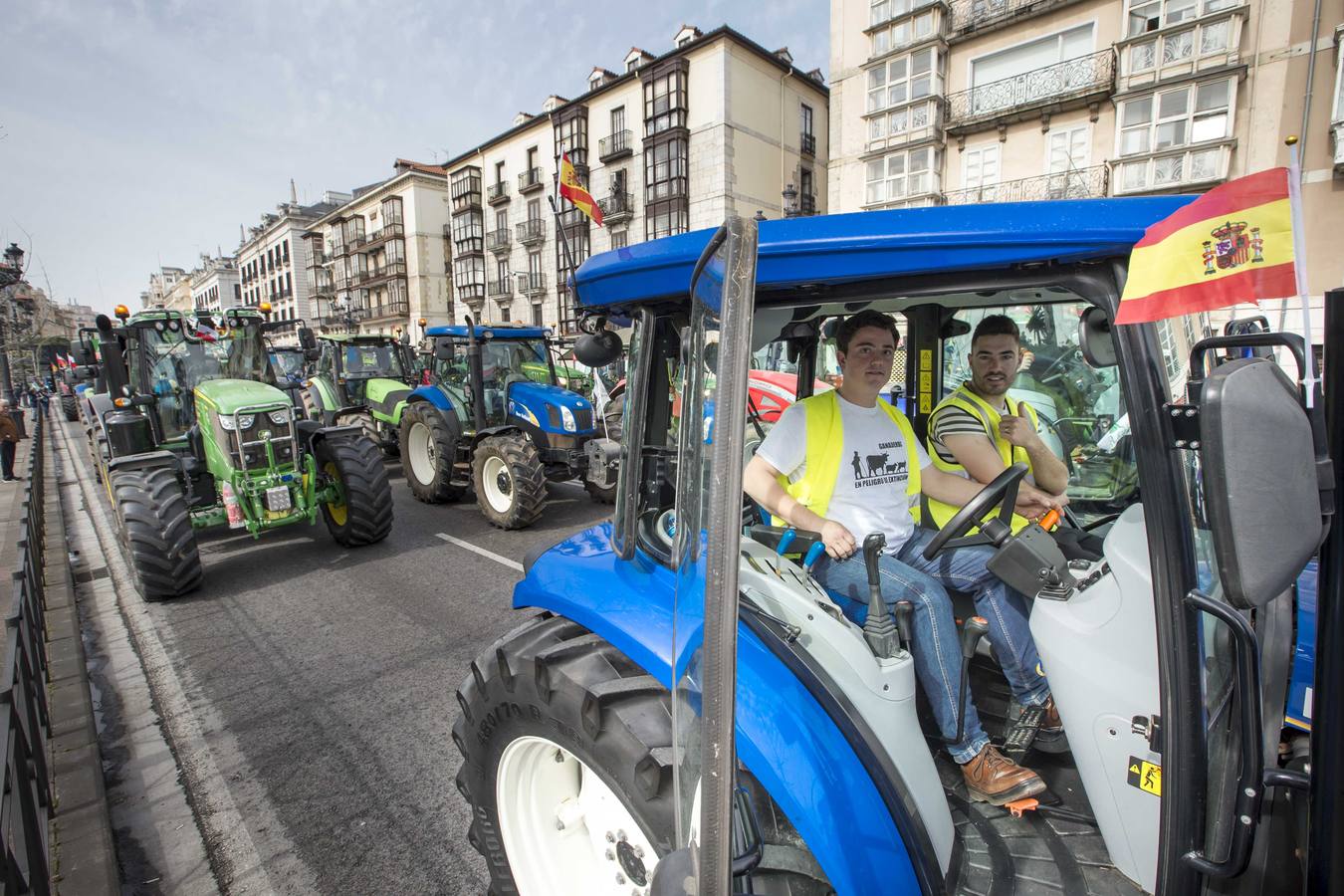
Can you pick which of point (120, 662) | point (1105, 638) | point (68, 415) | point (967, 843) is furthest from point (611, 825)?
point (68, 415)

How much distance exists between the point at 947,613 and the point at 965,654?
0.41 ft

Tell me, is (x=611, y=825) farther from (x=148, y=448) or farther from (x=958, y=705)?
(x=148, y=448)

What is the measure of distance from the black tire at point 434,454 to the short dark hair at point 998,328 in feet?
21.9

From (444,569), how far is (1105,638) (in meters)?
5.37

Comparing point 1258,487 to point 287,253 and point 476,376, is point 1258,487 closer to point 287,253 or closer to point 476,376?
point 476,376

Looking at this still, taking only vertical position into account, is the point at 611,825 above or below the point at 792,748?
below

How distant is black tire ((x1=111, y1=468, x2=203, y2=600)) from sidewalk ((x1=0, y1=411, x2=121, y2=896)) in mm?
526

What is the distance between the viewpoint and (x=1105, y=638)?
140 centimetres

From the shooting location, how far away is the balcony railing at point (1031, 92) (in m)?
17.3

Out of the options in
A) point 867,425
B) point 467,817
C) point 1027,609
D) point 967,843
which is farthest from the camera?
point 467,817

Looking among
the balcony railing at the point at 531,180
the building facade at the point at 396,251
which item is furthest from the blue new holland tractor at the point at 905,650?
the building facade at the point at 396,251

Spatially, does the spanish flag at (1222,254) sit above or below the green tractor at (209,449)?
above

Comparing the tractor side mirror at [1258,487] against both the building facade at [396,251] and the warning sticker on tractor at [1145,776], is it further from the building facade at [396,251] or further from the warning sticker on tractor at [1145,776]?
the building facade at [396,251]

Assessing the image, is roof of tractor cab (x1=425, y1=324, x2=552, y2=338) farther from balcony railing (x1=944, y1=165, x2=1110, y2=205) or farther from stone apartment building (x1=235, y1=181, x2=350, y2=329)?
stone apartment building (x1=235, y1=181, x2=350, y2=329)
